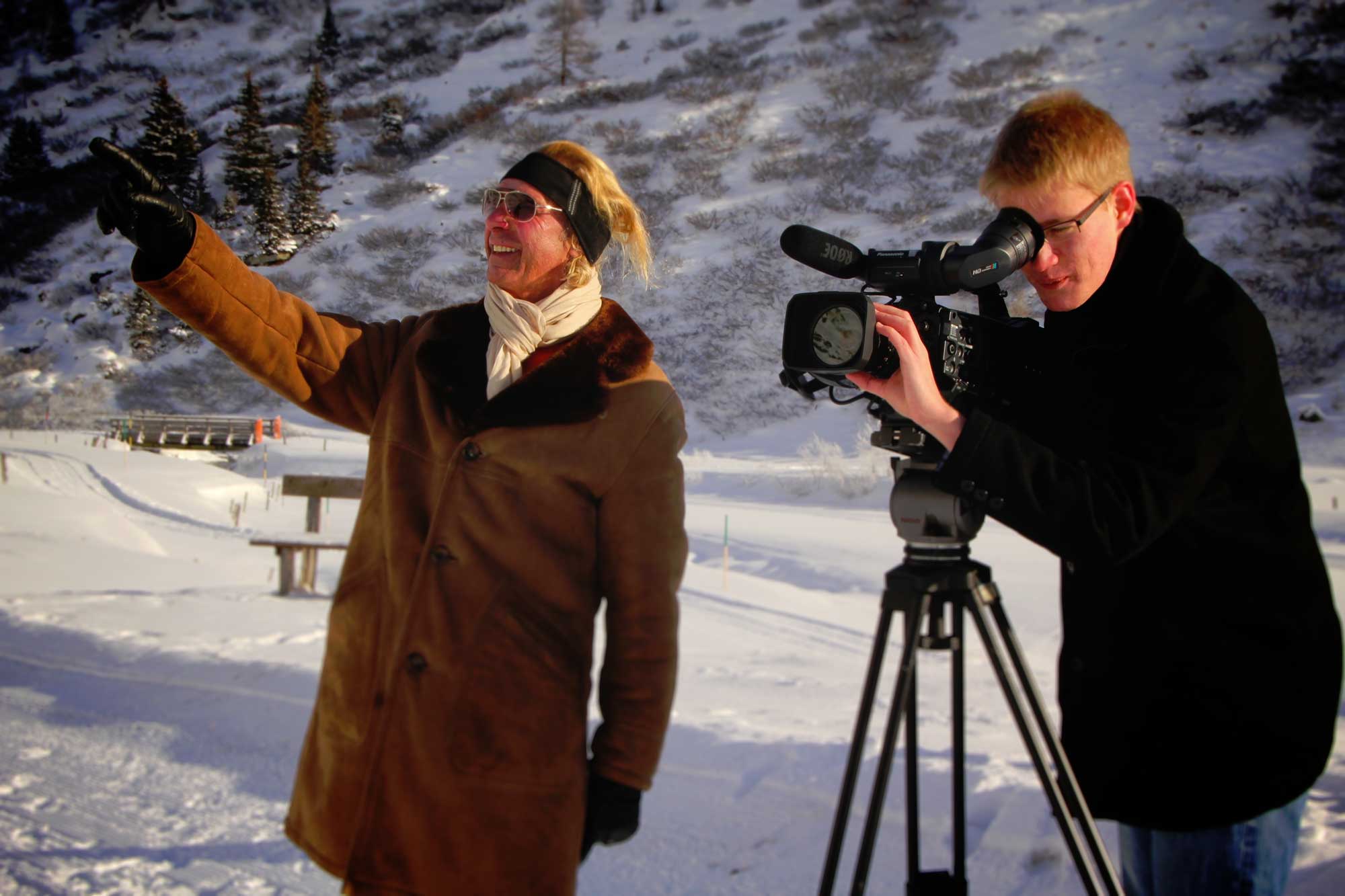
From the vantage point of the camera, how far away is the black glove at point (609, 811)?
38.5 inches

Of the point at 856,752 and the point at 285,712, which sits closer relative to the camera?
the point at 856,752

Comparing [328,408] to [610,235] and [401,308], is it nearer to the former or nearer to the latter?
[610,235]

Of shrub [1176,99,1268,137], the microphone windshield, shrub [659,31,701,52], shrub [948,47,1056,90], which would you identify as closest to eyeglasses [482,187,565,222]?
the microphone windshield

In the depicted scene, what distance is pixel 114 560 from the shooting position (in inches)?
166

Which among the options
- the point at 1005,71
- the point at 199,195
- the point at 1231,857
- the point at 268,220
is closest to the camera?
the point at 1231,857

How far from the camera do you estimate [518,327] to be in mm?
1034

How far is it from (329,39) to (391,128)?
2.69 ft

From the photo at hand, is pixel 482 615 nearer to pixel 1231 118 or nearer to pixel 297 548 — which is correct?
pixel 297 548

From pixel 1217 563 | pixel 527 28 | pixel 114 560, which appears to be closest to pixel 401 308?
pixel 114 560

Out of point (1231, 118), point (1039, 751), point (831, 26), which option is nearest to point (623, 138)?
point (831, 26)

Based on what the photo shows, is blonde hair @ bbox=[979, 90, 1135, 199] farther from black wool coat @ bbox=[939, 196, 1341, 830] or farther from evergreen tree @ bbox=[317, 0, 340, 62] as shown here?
evergreen tree @ bbox=[317, 0, 340, 62]

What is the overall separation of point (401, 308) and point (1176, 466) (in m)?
3.88

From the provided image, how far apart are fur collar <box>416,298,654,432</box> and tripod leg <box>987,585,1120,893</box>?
54 centimetres

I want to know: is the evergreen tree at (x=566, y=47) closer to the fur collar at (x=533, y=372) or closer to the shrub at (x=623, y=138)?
the shrub at (x=623, y=138)
